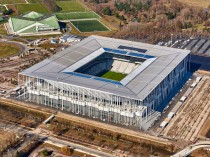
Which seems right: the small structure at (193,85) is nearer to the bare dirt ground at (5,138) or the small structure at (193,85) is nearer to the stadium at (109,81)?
the stadium at (109,81)

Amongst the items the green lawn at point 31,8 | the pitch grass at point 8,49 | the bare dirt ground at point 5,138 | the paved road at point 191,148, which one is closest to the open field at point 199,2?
the green lawn at point 31,8

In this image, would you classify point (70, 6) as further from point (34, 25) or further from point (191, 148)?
point (191, 148)

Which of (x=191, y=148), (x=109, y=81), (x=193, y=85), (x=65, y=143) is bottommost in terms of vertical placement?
(x=191, y=148)

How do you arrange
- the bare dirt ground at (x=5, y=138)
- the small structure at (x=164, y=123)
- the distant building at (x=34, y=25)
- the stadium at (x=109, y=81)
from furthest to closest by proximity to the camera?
the distant building at (x=34, y=25), the stadium at (x=109, y=81), the small structure at (x=164, y=123), the bare dirt ground at (x=5, y=138)

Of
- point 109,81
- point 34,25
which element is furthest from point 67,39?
point 109,81

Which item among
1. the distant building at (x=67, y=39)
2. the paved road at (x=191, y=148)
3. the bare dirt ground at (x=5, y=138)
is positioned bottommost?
the paved road at (x=191, y=148)

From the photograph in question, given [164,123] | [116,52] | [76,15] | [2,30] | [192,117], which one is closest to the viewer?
[164,123]

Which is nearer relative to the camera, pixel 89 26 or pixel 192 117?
pixel 192 117
